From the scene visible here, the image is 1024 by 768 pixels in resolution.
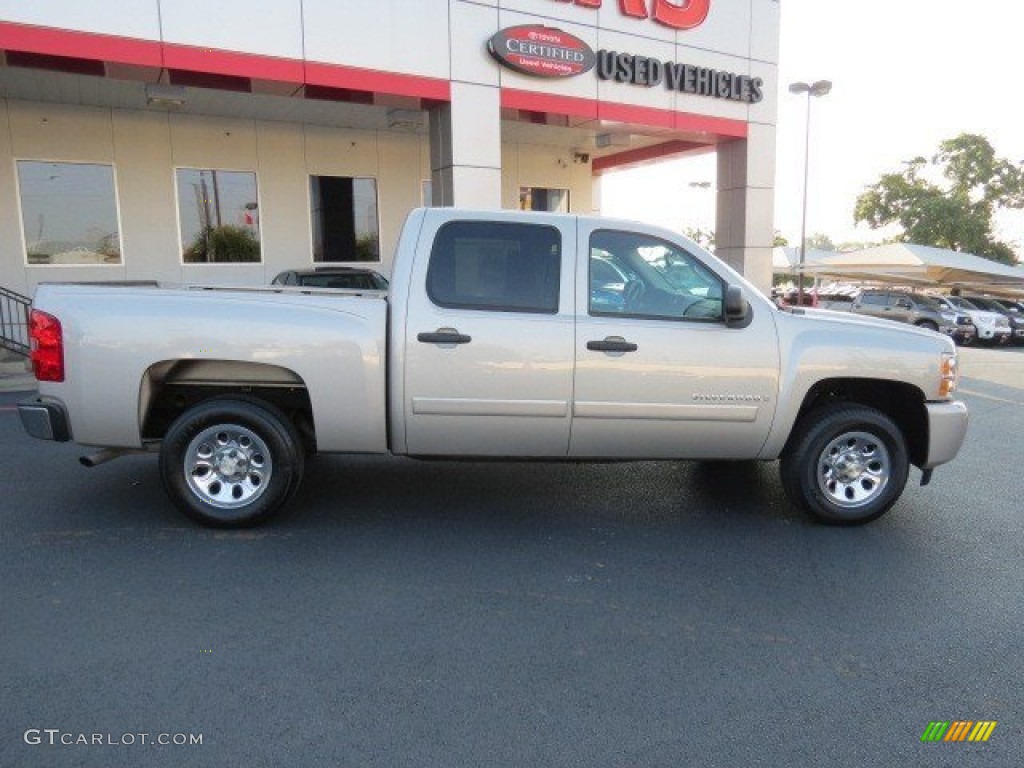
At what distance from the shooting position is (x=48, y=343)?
446 centimetres

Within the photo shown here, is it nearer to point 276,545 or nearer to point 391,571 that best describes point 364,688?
point 391,571

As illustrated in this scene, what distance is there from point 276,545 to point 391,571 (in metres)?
0.83

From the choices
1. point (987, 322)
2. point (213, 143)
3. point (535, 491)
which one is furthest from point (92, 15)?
point (987, 322)

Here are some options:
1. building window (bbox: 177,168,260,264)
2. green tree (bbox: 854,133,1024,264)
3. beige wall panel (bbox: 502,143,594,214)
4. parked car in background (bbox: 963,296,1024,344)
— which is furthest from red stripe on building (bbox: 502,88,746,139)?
green tree (bbox: 854,133,1024,264)

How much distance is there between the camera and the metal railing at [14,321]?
12.4 metres

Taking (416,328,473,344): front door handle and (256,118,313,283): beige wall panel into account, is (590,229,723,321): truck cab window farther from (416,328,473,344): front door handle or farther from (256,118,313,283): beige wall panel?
(256,118,313,283): beige wall panel

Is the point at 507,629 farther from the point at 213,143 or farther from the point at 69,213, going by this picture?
the point at 213,143

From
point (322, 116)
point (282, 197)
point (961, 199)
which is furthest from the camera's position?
point (961, 199)

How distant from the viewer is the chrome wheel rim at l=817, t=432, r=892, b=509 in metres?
5.02

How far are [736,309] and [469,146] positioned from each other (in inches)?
343

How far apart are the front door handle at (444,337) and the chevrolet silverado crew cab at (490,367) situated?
15 millimetres

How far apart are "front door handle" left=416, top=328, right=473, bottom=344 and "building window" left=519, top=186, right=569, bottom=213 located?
15581 mm

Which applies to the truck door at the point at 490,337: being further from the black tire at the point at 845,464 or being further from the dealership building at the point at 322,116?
the dealership building at the point at 322,116

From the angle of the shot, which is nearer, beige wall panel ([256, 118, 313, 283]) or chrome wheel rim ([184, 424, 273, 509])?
chrome wheel rim ([184, 424, 273, 509])
